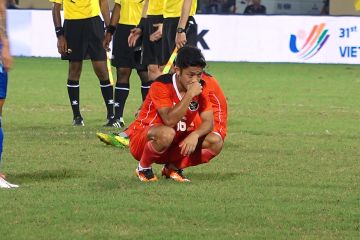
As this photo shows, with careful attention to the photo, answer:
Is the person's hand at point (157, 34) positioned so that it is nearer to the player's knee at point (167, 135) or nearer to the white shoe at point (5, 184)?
the player's knee at point (167, 135)

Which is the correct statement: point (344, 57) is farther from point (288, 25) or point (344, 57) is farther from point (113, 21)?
point (113, 21)

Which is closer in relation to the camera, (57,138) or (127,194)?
(127,194)

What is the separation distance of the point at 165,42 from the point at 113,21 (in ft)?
5.76

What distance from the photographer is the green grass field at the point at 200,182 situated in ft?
23.6

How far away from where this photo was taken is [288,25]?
28453 millimetres

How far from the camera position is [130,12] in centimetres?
1453

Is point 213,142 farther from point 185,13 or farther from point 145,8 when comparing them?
point 145,8

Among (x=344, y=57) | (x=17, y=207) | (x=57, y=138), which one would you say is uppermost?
(x=17, y=207)

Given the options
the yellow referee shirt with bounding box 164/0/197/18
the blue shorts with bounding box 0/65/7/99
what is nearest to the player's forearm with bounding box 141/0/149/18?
the yellow referee shirt with bounding box 164/0/197/18

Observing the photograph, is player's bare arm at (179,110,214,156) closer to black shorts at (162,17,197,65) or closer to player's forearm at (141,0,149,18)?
black shorts at (162,17,197,65)

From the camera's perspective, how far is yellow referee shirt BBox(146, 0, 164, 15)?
13.4 metres

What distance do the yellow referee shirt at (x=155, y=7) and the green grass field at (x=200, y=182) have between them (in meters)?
1.50

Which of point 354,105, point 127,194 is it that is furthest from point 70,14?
point 127,194

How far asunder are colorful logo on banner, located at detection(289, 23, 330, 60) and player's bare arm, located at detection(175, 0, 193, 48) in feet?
53.7
